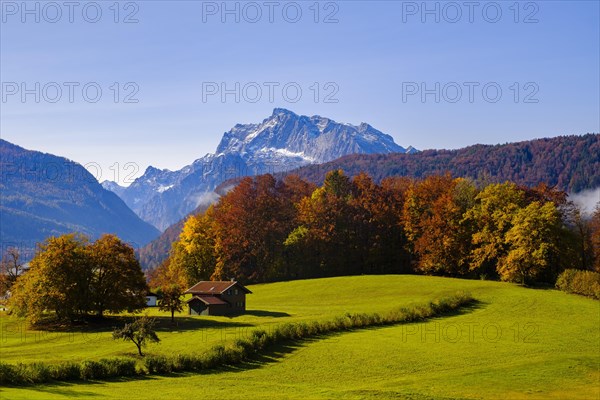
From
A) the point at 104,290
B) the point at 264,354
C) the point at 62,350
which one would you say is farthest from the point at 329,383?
the point at 104,290

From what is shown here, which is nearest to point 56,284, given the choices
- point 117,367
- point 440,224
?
point 117,367

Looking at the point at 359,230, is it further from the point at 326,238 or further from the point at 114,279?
the point at 114,279

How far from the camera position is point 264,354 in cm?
5978

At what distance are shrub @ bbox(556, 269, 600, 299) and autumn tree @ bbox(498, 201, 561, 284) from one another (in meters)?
3.69

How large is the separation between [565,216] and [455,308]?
38626 millimetres

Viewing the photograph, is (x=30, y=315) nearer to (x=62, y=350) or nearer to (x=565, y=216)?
(x=62, y=350)

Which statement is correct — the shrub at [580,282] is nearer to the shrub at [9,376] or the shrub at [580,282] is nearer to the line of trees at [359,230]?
the line of trees at [359,230]

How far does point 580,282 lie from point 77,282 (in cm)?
7382

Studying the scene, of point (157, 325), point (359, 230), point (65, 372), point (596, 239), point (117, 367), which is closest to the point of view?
point (65, 372)

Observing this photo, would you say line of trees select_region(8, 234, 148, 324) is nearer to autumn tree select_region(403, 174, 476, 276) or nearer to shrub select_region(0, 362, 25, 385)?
shrub select_region(0, 362, 25, 385)

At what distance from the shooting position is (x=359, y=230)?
12419 cm

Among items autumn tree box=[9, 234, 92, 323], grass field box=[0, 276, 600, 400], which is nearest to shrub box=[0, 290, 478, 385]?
grass field box=[0, 276, 600, 400]

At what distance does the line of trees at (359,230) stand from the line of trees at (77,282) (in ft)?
122

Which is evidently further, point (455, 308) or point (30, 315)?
point (455, 308)
